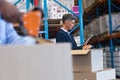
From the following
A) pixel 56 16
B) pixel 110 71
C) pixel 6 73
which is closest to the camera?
pixel 6 73

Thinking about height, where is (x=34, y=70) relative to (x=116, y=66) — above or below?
above

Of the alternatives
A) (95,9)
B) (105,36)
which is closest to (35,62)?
(105,36)

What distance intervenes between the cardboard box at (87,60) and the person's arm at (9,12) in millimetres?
2613

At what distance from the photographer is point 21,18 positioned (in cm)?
101

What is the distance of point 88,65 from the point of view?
3.72 meters

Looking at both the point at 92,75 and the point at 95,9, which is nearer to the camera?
the point at 92,75

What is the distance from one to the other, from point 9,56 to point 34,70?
0.08m

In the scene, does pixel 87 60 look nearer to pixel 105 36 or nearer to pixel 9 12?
pixel 9 12

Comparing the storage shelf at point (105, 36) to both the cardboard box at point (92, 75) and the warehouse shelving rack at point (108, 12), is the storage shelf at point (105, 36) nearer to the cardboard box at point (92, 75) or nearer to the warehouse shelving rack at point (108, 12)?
the warehouse shelving rack at point (108, 12)

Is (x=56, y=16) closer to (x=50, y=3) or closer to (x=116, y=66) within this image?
(x=50, y=3)

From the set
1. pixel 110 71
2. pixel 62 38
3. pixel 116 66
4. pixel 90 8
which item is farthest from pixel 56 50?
pixel 90 8

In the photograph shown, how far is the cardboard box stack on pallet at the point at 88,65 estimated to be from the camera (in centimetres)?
367

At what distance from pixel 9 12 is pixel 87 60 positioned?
2771 millimetres

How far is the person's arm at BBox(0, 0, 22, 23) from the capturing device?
99 centimetres
